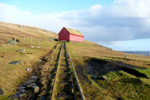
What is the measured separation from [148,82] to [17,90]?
9212 mm

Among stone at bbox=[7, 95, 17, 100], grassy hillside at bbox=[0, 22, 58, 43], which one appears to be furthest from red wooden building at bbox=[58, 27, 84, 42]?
stone at bbox=[7, 95, 17, 100]

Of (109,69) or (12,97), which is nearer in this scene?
(12,97)

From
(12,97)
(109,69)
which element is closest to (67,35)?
(109,69)

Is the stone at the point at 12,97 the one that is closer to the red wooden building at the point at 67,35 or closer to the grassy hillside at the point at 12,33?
the grassy hillside at the point at 12,33

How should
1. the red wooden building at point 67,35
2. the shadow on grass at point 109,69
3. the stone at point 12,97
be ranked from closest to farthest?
1. the stone at point 12,97
2. the shadow on grass at point 109,69
3. the red wooden building at point 67,35

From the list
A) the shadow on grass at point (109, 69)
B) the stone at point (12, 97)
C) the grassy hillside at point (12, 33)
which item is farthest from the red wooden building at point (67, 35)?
the stone at point (12, 97)

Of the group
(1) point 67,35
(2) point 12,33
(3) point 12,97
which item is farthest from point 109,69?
(2) point 12,33

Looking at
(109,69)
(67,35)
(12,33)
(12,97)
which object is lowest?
(12,97)

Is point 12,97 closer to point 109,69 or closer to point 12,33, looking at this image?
point 109,69

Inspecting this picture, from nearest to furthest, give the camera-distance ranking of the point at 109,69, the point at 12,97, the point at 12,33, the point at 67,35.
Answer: the point at 12,97 < the point at 109,69 < the point at 67,35 < the point at 12,33

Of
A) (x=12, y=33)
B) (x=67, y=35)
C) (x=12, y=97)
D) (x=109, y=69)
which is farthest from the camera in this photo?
(x=12, y=33)

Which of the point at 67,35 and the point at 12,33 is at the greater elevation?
the point at 12,33

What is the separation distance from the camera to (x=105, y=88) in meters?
7.38

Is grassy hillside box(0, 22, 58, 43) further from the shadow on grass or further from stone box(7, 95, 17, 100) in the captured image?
stone box(7, 95, 17, 100)
